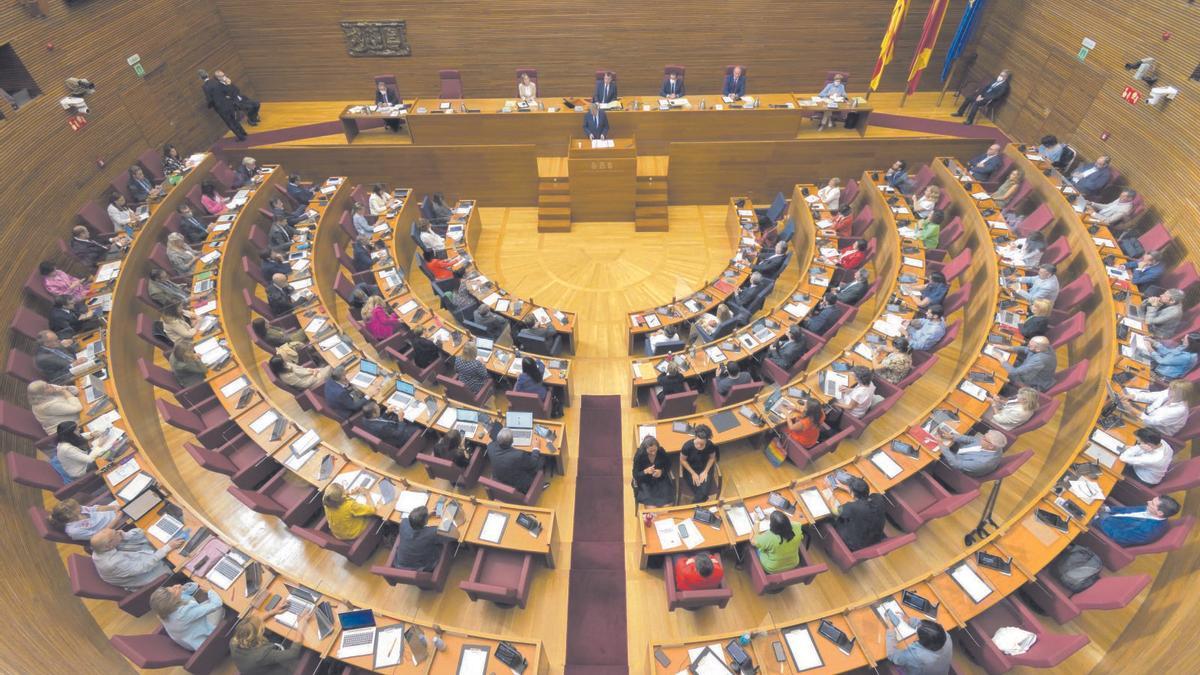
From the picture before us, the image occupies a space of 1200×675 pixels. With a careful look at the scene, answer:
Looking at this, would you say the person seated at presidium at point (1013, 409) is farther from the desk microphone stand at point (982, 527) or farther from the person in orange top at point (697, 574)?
the person in orange top at point (697, 574)

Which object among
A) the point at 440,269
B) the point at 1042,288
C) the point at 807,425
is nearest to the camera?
the point at 807,425

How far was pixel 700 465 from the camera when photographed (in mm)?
7168

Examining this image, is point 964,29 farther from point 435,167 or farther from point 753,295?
point 435,167

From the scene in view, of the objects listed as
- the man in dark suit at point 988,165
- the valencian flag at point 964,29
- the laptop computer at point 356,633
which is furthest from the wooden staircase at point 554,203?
the valencian flag at point 964,29

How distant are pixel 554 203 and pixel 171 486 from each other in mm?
9555

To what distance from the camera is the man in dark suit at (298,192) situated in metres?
12.3

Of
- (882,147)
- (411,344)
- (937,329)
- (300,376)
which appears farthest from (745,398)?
(882,147)

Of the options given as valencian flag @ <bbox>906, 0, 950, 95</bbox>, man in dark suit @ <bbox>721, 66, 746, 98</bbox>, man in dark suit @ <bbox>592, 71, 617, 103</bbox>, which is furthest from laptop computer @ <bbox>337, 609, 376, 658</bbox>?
valencian flag @ <bbox>906, 0, 950, 95</bbox>

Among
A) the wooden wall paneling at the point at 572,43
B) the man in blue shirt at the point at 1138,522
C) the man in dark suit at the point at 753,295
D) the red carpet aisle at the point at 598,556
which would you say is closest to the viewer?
the man in blue shirt at the point at 1138,522

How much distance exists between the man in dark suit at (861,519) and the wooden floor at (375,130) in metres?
10.2

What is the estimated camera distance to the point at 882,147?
1298 centimetres

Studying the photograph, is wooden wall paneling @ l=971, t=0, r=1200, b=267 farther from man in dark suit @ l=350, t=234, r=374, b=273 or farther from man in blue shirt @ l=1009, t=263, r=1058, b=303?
man in dark suit @ l=350, t=234, r=374, b=273

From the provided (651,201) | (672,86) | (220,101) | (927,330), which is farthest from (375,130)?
(927,330)

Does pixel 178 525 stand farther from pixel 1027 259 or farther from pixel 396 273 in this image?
pixel 1027 259
